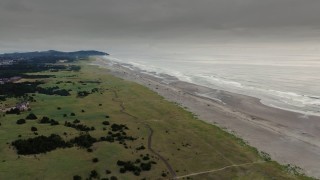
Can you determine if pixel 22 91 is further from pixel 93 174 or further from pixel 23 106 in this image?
pixel 93 174

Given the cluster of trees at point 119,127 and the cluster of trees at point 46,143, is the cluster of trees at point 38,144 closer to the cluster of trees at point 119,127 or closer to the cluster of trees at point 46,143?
the cluster of trees at point 46,143

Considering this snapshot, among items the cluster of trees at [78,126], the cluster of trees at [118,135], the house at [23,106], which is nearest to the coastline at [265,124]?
the cluster of trees at [118,135]

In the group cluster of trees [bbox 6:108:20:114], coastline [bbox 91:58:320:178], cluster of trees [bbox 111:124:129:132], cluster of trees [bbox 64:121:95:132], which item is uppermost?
coastline [bbox 91:58:320:178]

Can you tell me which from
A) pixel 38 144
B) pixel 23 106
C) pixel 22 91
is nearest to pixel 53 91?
pixel 22 91

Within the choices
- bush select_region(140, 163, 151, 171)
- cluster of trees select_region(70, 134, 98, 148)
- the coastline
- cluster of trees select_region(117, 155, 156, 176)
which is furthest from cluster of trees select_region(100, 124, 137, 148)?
the coastline

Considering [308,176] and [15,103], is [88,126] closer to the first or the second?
[15,103]

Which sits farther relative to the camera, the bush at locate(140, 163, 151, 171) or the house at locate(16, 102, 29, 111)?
the house at locate(16, 102, 29, 111)

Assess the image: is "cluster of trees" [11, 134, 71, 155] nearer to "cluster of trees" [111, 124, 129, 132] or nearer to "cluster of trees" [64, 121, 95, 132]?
"cluster of trees" [64, 121, 95, 132]
